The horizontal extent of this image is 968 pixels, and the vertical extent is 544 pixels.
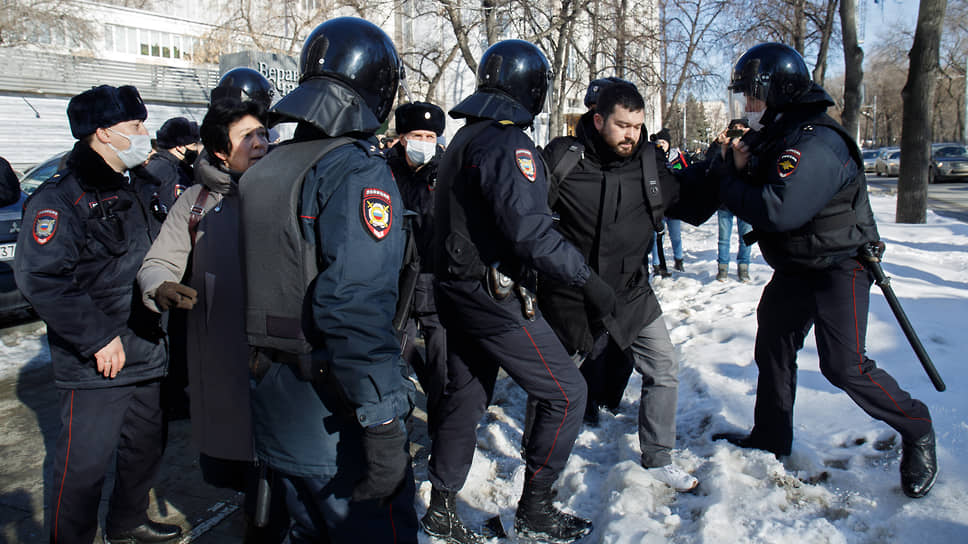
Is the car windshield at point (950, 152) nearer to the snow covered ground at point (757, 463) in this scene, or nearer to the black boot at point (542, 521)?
the snow covered ground at point (757, 463)

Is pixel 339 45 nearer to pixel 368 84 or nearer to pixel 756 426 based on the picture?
pixel 368 84

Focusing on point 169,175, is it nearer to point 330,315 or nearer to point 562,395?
point 562,395

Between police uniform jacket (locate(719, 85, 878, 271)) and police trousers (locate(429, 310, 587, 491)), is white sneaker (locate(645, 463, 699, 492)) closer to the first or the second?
police trousers (locate(429, 310, 587, 491))

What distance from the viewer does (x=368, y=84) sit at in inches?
85.0

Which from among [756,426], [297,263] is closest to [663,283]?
[756,426]

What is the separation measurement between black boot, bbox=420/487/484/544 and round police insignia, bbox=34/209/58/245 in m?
1.89

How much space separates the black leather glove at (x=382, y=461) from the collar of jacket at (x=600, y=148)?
189cm

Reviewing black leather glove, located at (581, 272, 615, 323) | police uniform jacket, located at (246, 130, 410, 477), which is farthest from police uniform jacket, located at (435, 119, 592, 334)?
police uniform jacket, located at (246, 130, 410, 477)

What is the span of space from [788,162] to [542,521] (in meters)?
1.87

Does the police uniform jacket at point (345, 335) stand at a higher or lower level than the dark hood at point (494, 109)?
lower

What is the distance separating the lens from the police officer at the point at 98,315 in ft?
8.69

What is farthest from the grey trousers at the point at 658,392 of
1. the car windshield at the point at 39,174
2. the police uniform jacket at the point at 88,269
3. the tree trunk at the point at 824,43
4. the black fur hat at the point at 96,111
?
the tree trunk at the point at 824,43

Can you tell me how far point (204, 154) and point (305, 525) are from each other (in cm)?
161

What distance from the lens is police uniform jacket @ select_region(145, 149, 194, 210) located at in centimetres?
351
